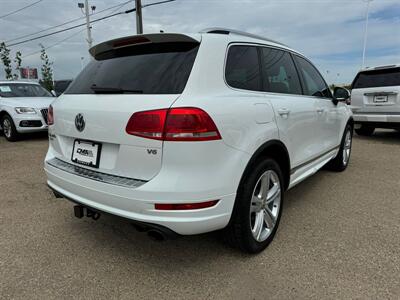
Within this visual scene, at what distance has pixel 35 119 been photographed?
7.48 meters

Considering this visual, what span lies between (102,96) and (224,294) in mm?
1622

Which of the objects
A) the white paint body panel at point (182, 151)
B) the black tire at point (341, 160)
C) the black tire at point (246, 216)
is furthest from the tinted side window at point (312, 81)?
the black tire at point (246, 216)

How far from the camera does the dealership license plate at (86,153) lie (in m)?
2.20

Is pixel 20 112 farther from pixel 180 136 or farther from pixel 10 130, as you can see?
pixel 180 136

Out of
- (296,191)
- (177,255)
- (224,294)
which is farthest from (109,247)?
(296,191)

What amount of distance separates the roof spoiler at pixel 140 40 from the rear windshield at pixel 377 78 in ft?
22.4

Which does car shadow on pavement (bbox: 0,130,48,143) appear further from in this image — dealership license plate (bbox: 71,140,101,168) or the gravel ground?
dealership license plate (bbox: 71,140,101,168)

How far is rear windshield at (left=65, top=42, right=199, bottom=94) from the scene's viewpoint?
205 cm

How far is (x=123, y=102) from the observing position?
2051 mm

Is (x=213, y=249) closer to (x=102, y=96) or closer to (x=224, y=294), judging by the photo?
(x=224, y=294)

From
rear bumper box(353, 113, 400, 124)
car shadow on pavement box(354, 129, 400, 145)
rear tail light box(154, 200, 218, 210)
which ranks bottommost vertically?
car shadow on pavement box(354, 129, 400, 145)

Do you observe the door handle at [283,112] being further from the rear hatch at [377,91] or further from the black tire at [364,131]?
the black tire at [364,131]

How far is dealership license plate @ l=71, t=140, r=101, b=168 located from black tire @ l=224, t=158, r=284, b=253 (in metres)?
1.04

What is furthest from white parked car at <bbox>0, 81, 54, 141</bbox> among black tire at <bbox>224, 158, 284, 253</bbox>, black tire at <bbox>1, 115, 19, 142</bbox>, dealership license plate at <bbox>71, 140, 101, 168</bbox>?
black tire at <bbox>224, 158, 284, 253</bbox>
